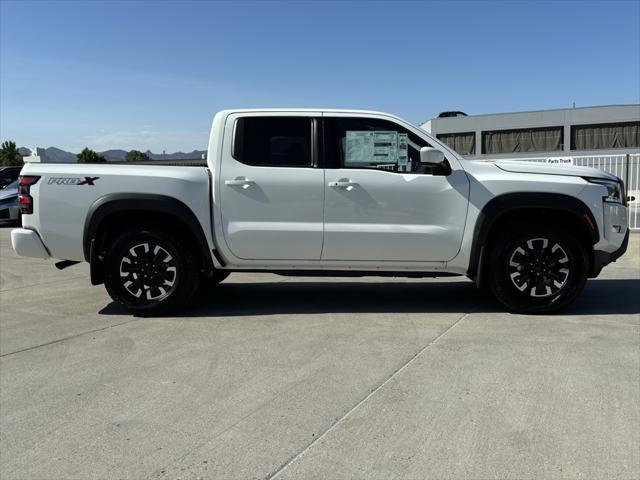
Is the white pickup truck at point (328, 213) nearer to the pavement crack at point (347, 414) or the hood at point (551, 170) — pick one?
the hood at point (551, 170)

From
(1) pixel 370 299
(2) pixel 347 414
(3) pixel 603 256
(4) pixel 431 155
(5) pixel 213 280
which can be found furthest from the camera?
(5) pixel 213 280

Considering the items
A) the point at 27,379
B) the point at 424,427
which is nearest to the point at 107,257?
the point at 27,379

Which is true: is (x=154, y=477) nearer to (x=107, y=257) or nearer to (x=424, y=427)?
(x=424, y=427)

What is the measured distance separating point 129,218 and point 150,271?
1.91 ft

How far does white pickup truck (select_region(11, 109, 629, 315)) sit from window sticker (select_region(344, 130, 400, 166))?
0.01m

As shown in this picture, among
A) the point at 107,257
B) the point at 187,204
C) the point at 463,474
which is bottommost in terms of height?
the point at 463,474

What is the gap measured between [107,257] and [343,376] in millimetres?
2917

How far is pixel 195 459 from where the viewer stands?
9.58ft

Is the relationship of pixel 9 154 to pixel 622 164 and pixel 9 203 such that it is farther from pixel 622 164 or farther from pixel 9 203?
pixel 622 164

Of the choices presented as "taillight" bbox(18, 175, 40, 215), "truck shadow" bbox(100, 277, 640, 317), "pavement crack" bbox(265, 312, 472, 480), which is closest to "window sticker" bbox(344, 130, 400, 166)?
"truck shadow" bbox(100, 277, 640, 317)

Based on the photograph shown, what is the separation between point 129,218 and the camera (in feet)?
18.8

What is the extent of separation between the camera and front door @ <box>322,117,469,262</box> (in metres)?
5.55

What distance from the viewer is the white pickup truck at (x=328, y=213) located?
5.55 m

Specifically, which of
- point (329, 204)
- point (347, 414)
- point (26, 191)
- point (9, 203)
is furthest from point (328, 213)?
point (9, 203)
